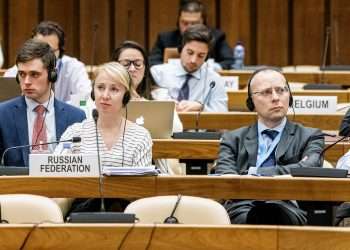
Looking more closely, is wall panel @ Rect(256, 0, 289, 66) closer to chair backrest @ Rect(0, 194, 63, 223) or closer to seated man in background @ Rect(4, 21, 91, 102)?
seated man in background @ Rect(4, 21, 91, 102)

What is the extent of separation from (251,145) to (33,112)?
1.15 metres

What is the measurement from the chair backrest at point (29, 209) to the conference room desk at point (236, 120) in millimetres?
2236

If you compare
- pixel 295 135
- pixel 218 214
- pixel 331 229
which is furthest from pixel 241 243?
pixel 295 135

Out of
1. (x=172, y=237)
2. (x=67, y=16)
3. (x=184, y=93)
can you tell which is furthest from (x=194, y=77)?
(x=172, y=237)

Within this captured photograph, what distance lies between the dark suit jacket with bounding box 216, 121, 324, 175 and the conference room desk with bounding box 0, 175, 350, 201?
47 cm

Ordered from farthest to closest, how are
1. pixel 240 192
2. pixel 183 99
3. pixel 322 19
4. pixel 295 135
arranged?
pixel 322 19, pixel 183 99, pixel 295 135, pixel 240 192

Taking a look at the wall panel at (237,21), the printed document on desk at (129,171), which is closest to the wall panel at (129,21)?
the wall panel at (237,21)

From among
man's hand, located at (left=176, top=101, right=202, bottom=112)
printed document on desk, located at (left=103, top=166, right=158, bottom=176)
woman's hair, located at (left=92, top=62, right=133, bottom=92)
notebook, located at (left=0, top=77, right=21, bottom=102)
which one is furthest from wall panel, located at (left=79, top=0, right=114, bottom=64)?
printed document on desk, located at (left=103, top=166, right=158, bottom=176)

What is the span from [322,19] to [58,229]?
658 centimetres

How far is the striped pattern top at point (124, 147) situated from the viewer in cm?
503

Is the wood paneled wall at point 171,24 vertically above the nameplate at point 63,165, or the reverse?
the wood paneled wall at point 171,24

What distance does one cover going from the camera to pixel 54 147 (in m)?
5.35

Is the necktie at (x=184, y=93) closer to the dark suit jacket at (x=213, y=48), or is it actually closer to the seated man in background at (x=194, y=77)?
the seated man in background at (x=194, y=77)

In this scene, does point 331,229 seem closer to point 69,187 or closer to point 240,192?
point 240,192
